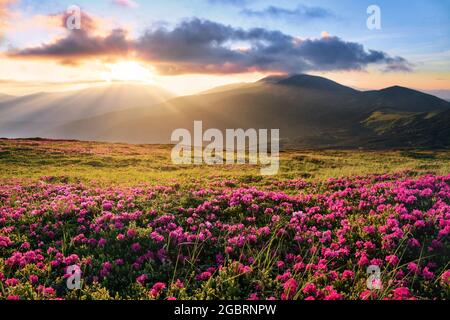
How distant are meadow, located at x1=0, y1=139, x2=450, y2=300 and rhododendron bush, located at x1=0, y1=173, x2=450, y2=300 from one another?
0.04 m

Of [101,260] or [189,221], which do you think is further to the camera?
[189,221]

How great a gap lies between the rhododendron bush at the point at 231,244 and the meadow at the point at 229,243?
0.13 ft

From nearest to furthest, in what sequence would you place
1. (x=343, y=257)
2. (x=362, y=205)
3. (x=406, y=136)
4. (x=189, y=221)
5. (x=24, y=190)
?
(x=343, y=257), (x=189, y=221), (x=362, y=205), (x=24, y=190), (x=406, y=136)

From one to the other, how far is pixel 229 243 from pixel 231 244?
0.07 meters

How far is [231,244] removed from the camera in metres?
10.5

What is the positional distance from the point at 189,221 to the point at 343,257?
530cm

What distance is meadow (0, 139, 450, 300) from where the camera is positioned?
8.10 meters

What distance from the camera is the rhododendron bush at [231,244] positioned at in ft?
26.6

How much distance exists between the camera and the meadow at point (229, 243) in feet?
26.6

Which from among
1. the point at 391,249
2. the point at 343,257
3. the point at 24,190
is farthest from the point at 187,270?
the point at 24,190
